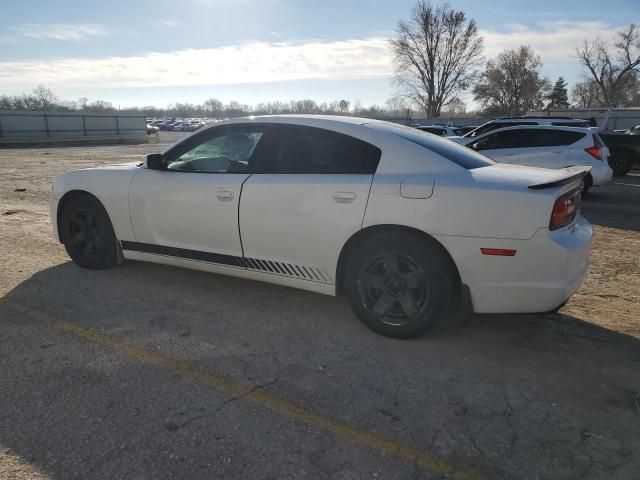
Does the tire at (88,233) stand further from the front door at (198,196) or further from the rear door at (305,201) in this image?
the rear door at (305,201)

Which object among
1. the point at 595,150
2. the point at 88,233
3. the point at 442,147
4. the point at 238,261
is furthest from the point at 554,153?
the point at 88,233

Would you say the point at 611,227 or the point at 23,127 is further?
the point at 23,127

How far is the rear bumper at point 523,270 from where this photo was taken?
10.3 feet

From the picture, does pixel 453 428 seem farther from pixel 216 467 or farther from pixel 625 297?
pixel 625 297

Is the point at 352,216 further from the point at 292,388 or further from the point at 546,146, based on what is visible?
the point at 546,146

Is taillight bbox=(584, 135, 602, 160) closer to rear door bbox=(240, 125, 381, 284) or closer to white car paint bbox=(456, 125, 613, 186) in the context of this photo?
white car paint bbox=(456, 125, 613, 186)

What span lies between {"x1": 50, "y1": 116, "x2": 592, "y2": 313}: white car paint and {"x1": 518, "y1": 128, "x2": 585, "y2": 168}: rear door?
6.94 m

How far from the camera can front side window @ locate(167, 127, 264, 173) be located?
4.22 m

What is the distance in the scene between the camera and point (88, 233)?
16.3ft

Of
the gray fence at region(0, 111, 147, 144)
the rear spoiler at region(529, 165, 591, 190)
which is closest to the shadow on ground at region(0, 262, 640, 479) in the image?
the rear spoiler at region(529, 165, 591, 190)

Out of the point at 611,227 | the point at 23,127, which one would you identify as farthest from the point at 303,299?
the point at 23,127

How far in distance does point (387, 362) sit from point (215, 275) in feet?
7.63

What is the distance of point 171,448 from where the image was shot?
237 centimetres

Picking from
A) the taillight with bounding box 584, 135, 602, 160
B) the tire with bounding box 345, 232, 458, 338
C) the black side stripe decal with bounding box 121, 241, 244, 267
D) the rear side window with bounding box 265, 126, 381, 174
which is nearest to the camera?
the tire with bounding box 345, 232, 458, 338
